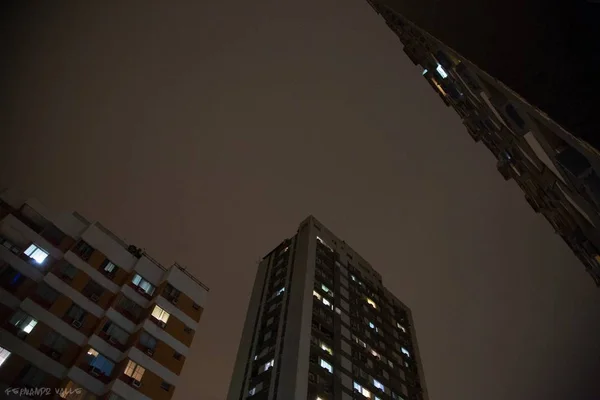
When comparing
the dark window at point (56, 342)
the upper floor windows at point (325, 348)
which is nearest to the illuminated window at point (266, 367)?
the upper floor windows at point (325, 348)

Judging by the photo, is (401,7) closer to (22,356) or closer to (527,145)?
(527,145)

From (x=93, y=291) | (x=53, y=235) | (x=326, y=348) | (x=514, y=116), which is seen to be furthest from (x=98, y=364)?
(x=514, y=116)

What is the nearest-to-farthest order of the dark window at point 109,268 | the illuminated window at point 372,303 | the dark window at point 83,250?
the dark window at point 83,250
the dark window at point 109,268
the illuminated window at point 372,303

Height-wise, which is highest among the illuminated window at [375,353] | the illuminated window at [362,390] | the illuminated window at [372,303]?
the illuminated window at [372,303]

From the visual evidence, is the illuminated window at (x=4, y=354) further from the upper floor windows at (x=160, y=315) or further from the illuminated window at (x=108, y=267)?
the upper floor windows at (x=160, y=315)

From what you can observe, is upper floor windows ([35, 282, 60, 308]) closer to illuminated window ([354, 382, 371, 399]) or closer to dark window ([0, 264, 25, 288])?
dark window ([0, 264, 25, 288])

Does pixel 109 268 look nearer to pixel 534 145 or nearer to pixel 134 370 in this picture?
pixel 134 370

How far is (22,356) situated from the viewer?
23391 mm

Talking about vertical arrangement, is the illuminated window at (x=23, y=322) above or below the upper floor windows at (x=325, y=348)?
below

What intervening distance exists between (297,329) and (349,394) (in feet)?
25.4

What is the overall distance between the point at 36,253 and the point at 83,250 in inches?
133

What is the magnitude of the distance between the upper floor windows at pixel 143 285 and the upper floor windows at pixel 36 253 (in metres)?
7.20

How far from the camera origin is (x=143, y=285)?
34031 mm

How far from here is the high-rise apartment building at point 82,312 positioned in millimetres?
24297
